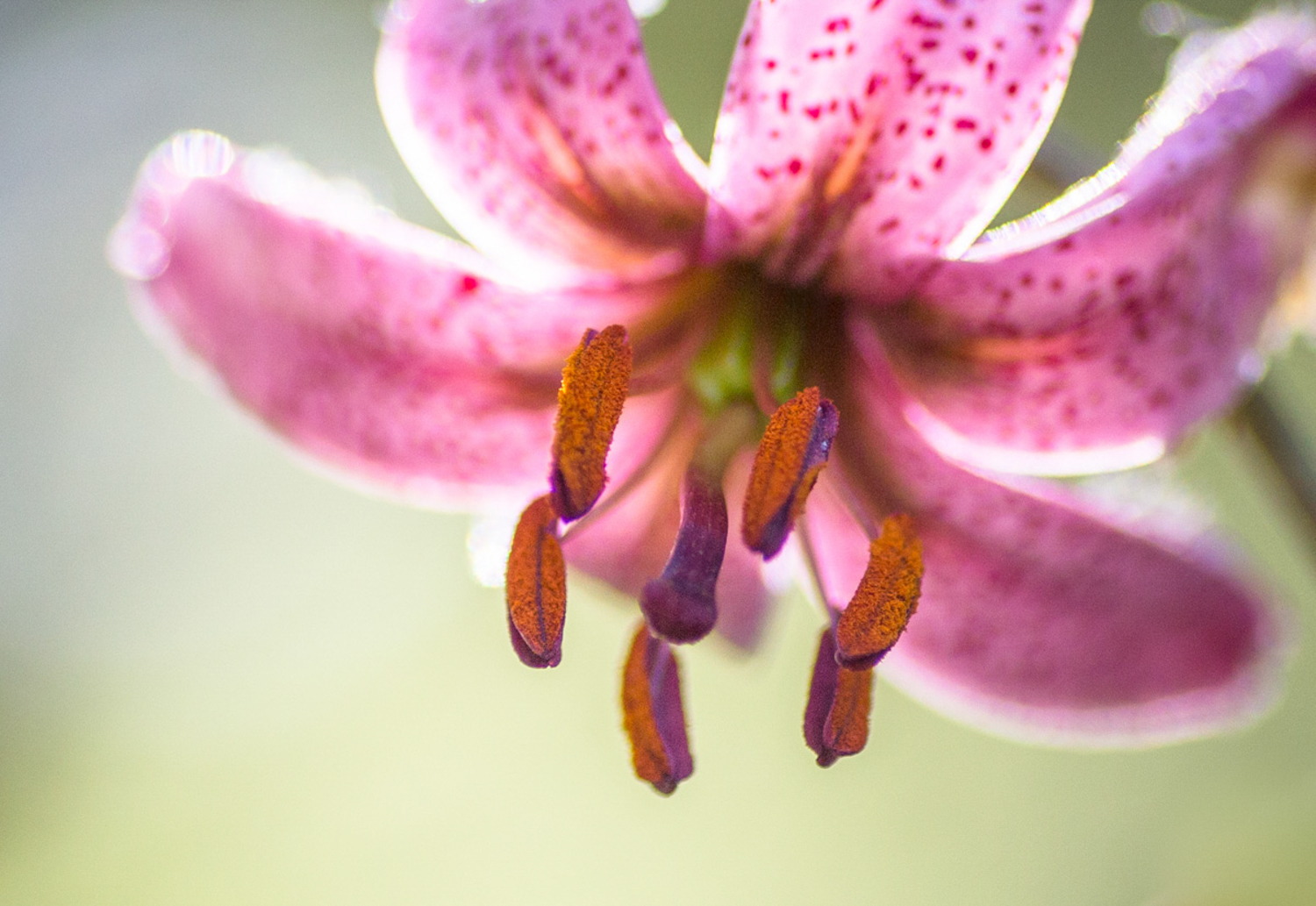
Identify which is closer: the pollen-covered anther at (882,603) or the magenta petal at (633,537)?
the pollen-covered anther at (882,603)

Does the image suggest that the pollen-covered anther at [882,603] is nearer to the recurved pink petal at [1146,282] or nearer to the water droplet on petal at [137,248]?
the recurved pink petal at [1146,282]

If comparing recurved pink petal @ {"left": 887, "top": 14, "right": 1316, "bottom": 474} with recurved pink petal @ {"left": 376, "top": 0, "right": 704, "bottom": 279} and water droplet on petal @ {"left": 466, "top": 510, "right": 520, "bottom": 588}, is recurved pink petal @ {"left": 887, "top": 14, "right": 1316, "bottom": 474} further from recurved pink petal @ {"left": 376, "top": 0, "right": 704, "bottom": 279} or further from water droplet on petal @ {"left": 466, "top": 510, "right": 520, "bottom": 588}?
water droplet on petal @ {"left": 466, "top": 510, "right": 520, "bottom": 588}

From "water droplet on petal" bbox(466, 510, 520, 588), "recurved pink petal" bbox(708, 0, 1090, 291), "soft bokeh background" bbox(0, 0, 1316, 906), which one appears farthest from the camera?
"soft bokeh background" bbox(0, 0, 1316, 906)

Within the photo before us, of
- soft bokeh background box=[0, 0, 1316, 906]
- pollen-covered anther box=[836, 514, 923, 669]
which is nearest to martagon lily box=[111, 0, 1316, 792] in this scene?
pollen-covered anther box=[836, 514, 923, 669]

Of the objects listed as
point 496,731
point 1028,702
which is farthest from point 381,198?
point 496,731

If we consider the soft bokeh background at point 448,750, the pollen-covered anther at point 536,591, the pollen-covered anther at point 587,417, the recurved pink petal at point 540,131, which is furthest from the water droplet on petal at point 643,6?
the soft bokeh background at point 448,750

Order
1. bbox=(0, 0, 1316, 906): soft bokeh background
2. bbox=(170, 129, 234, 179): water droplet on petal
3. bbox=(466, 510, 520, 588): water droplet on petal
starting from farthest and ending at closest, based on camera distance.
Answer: bbox=(0, 0, 1316, 906): soft bokeh background < bbox=(466, 510, 520, 588): water droplet on petal < bbox=(170, 129, 234, 179): water droplet on petal
